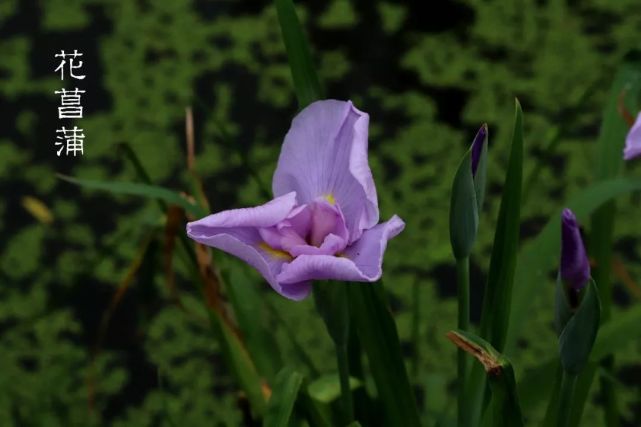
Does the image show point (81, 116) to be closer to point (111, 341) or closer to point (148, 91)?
point (148, 91)

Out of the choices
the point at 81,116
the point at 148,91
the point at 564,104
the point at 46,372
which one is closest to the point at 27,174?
the point at 81,116


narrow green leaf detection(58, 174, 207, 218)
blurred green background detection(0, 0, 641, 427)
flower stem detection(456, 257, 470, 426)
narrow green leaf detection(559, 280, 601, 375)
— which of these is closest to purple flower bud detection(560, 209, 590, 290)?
narrow green leaf detection(559, 280, 601, 375)

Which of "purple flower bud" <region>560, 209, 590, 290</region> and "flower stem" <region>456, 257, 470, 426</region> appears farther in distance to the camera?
"flower stem" <region>456, 257, 470, 426</region>

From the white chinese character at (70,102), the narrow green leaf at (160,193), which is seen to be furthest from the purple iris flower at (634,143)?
the white chinese character at (70,102)

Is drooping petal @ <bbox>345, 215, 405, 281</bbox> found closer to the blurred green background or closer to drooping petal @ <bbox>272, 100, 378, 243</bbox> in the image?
drooping petal @ <bbox>272, 100, 378, 243</bbox>

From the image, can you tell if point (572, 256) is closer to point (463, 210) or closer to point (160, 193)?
point (463, 210)

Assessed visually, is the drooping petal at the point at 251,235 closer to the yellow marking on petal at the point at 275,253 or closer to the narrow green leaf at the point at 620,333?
the yellow marking on petal at the point at 275,253
